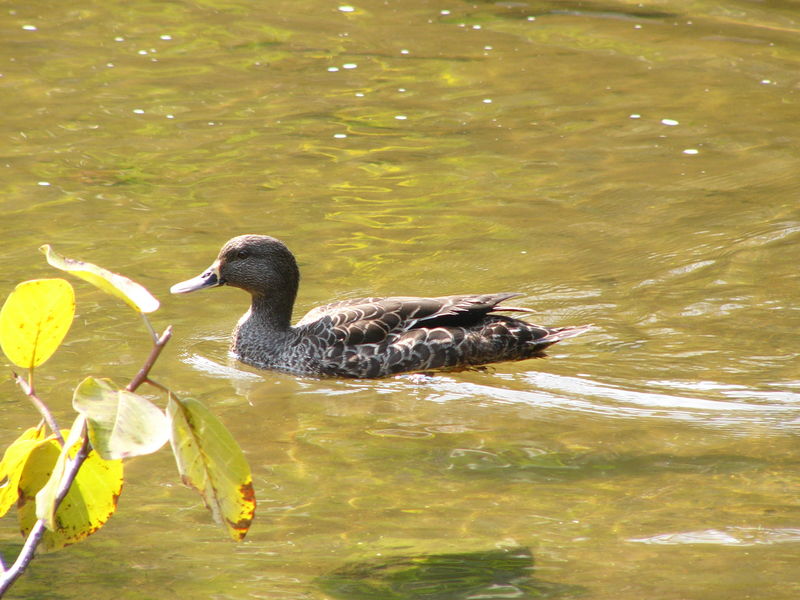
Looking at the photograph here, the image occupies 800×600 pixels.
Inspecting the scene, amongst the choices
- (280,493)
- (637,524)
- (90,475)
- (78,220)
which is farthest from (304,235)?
(90,475)

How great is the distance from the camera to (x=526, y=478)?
5785mm

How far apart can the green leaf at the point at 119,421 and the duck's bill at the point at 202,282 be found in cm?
554

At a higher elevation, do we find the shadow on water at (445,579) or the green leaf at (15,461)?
the green leaf at (15,461)

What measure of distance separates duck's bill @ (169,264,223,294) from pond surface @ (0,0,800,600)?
1.31ft

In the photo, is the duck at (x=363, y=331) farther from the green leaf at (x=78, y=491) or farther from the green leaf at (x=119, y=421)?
the green leaf at (x=119, y=421)

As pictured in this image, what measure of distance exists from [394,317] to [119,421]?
5510 millimetres

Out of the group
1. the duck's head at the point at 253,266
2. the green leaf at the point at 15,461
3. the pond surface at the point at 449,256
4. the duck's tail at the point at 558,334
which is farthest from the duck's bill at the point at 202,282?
the green leaf at the point at 15,461

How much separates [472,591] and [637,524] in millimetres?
1017

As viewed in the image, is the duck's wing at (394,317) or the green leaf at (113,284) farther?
the duck's wing at (394,317)

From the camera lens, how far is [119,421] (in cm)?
227

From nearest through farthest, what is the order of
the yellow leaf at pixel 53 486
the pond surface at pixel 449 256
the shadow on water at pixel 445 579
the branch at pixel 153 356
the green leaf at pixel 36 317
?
the branch at pixel 153 356
the yellow leaf at pixel 53 486
the green leaf at pixel 36 317
the shadow on water at pixel 445 579
the pond surface at pixel 449 256

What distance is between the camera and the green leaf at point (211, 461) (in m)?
2.38

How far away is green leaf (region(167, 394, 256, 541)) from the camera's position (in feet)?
7.81

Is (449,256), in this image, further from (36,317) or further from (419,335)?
(36,317)
